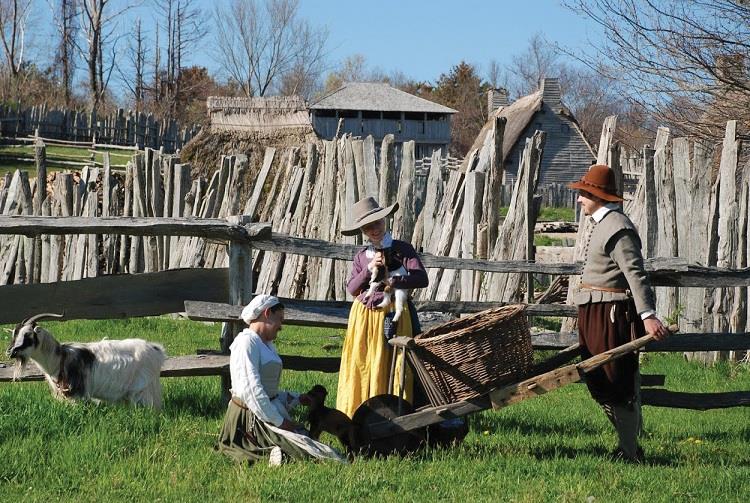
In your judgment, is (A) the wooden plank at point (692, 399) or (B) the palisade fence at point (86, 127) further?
(B) the palisade fence at point (86, 127)

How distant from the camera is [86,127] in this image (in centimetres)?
4366

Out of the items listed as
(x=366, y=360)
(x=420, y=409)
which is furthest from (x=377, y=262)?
(x=420, y=409)

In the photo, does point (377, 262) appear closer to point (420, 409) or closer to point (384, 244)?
point (384, 244)

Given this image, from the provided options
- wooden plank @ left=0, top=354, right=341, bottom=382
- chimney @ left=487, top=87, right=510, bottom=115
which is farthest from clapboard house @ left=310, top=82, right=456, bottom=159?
wooden plank @ left=0, top=354, right=341, bottom=382

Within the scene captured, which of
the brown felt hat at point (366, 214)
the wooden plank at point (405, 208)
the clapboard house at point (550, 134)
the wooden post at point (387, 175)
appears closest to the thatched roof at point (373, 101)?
→ the clapboard house at point (550, 134)

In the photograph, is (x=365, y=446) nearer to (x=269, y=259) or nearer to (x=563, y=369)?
(x=563, y=369)

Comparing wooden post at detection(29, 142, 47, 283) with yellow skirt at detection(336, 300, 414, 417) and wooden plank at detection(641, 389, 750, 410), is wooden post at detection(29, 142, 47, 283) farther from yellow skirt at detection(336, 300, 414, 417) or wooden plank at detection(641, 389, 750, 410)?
wooden plank at detection(641, 389, 750, 410)

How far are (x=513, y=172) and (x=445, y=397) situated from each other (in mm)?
38085

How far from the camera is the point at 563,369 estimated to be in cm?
527

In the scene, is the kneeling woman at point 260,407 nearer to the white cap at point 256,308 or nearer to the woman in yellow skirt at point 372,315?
the white cap at point 256,308

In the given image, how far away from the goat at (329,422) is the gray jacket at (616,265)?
4.77 ft

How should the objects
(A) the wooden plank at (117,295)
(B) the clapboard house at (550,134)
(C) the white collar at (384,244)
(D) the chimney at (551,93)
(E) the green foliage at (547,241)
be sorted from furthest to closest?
1. (D) the chimney at (551,93)
2. (B) the clapboard house at (550,134)
3. (E) the green foliage at (547,241)
4. (A) the wooden plank at (117,295)
5. (C) the white collar at (384,244)

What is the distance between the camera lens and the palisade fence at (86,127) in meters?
42.0

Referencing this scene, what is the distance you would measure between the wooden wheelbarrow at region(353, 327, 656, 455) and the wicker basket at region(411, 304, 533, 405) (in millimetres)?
45
